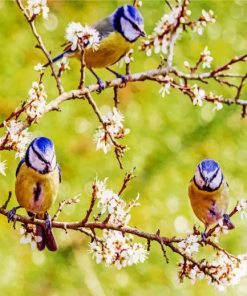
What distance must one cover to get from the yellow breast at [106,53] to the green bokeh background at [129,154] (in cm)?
269

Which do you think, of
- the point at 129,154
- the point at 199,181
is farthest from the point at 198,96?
the point at 129,154

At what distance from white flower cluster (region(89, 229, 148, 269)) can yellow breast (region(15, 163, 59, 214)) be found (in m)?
0.23

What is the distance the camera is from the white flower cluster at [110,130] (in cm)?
185

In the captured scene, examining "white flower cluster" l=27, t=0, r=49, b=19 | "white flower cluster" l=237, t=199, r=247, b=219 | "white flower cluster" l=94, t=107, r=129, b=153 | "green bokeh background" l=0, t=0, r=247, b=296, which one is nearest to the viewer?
"white flower cluster" l=237, t=199, r=247, b=219

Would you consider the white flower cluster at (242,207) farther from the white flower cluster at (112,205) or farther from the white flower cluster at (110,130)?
the white flower cluster at (110,130)

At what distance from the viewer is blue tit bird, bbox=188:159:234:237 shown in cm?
Result: 206

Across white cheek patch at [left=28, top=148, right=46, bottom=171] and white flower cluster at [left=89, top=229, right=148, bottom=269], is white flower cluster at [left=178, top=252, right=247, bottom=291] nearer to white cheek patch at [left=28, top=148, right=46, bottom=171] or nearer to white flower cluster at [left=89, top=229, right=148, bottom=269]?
white flower cluster at [left=89, top=229, right=148, bottom=269]

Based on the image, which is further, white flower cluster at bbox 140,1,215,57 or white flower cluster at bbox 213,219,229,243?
white flower cluster at bbox 140,1,215,57

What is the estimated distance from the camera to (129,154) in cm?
510

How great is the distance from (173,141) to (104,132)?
351 cm

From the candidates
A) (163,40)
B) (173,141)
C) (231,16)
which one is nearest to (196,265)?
(163,40)

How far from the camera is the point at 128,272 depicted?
5215 millimetres

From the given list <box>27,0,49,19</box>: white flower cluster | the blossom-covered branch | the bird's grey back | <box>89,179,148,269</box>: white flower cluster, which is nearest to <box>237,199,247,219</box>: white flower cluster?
the blossom-covered branch

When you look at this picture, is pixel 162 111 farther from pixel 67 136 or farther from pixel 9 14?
pixel 9 14
